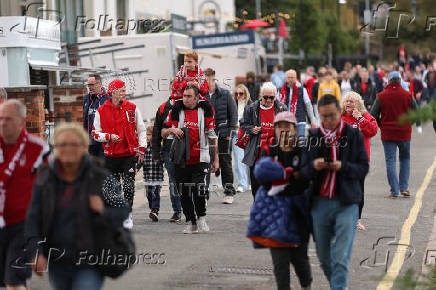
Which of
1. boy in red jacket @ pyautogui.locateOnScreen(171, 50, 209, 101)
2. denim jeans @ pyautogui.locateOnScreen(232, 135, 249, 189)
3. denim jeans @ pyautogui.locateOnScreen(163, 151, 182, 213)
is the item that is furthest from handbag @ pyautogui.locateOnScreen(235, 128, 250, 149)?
denim jeans @ pyautogui.locateOnScreen(232, 135, 249, 189)

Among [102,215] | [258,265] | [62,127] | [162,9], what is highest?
[162,9]

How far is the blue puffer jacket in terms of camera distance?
640 cm

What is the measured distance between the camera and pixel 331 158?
6684 mm

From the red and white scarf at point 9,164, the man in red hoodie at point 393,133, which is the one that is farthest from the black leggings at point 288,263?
the man in red hoodie at point 393,133

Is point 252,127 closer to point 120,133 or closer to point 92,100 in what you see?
point 120,133

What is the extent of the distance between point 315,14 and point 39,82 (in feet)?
121

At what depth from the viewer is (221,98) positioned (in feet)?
42.5

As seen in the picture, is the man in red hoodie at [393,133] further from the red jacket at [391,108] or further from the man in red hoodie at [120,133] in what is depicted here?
the man in red hoodie at [120,133]

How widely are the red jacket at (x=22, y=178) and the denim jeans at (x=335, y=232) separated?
2.08 m

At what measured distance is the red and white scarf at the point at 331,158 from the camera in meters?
6.63

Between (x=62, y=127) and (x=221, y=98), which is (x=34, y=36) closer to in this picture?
(x=221, y=98)

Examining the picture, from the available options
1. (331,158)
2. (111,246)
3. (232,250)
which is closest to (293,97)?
(232,250)

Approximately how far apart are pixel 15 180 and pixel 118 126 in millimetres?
4765

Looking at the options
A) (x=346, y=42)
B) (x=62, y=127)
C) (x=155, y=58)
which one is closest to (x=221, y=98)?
(x=62, y=127)
